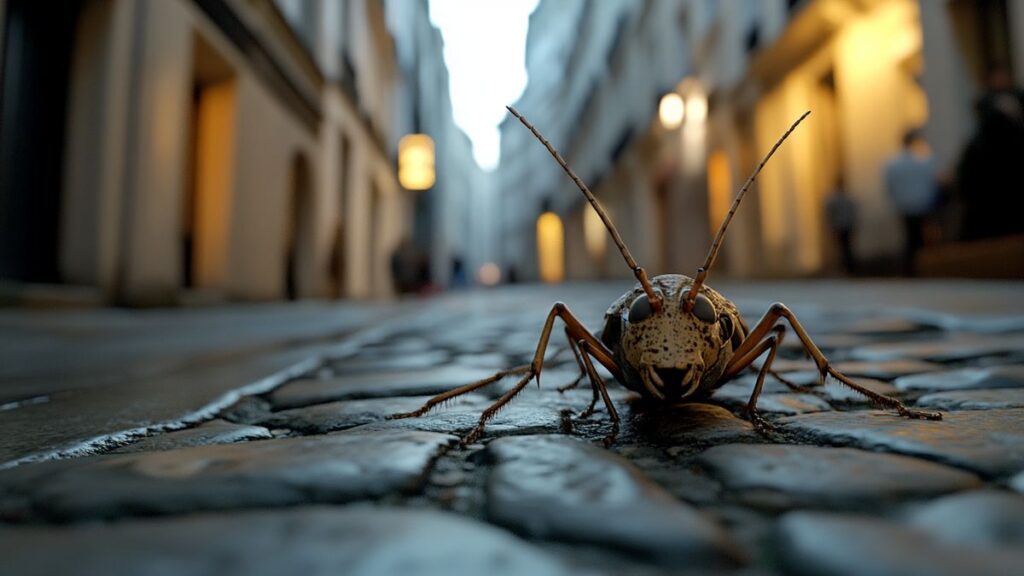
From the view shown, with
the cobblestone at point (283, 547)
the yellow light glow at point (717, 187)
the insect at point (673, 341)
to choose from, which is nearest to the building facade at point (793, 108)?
the yellow light glow at point (717, 187)

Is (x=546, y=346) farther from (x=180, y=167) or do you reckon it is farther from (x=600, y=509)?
(x=180, y=167)

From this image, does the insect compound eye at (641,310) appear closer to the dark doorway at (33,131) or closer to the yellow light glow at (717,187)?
the dark doorway at (33,131)

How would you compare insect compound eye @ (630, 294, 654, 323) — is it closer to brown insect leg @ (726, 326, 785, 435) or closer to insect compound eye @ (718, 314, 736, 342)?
insect compound eye @ (718, 314, 736, 342)

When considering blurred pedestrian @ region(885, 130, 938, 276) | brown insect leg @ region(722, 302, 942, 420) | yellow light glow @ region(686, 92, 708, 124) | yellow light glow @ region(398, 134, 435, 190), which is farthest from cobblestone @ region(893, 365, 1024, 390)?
yellow light glow @ region(398, 134, 435, 190)

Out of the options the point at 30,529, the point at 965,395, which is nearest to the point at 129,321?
the point at 30,529

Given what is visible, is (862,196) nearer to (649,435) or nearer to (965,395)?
(965,395)
